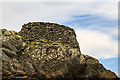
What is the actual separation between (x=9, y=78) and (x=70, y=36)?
26.3 m

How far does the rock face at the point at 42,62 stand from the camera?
124 ft

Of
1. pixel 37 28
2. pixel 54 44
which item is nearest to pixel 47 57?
pixel 54 44

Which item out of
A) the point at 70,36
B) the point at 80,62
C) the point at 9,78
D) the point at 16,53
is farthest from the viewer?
the point at 70,36

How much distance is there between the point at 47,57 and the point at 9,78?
10555mm

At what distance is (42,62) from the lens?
39344mm

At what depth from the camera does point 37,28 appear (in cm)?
5059

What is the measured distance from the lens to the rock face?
37.7 meters

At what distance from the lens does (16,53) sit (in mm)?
40750

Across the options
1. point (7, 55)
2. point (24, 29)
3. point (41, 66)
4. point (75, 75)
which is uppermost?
point (24, 29)

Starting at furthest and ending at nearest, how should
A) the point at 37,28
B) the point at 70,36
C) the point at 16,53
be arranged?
the point at 70,36 → the point at 37,28 → the point at 16,53

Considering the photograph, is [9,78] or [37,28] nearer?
[9,78]

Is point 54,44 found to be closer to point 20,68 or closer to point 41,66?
point 41,66

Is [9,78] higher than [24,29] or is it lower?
lower

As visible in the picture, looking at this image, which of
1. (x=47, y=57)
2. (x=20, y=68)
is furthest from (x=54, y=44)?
(x=20, y=68)
